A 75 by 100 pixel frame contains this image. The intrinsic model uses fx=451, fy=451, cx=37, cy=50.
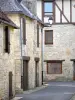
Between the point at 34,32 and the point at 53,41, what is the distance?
49.8 feet

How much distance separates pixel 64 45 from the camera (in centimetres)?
5534

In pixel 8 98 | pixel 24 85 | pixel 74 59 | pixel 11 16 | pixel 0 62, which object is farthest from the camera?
pixel 74 59

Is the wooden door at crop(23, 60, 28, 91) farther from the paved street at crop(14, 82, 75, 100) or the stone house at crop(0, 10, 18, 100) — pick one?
the stone house at crop(0, 10, 18, 100)

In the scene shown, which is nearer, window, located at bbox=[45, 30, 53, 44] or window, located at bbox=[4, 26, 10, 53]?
window, located at bbox=[4, 26, 10, 53]

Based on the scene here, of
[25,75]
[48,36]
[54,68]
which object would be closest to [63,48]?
[48,36]

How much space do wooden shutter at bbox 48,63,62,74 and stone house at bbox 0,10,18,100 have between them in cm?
2579

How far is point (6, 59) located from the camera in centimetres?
2797

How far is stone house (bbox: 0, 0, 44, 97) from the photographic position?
3516 centimetres

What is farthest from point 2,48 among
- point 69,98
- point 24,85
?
point 24,85

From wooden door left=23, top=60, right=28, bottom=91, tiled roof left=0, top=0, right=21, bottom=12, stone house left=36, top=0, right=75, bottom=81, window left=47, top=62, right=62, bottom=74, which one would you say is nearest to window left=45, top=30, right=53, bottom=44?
stone house left=36, top=0, right=75, bottom=81

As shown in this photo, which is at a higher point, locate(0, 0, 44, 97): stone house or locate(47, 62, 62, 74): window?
locate(0, 0, 44, 97): stone house

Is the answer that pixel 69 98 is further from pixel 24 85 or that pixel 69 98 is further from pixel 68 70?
pixel 68 70

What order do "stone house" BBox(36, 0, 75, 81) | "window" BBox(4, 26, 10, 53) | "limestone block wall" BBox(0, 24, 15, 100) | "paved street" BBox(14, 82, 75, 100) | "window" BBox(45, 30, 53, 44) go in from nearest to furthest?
"limestone block wall" BBox(0, 24, 15, 100), "window" BBox(4, 26, 10, 53), "paved street" BBox(14, 82, 75, 100), "stone house" BBox(36, 0, 75, 81), "window" BBox(45, 30, 53, 44)

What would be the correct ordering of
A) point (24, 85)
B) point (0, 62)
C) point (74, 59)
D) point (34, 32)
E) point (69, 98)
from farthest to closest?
1. point (74, 59)
2. point (34, 32)
3. point (24, 85)
4. point (69, 98)
5. point (0, 62)
